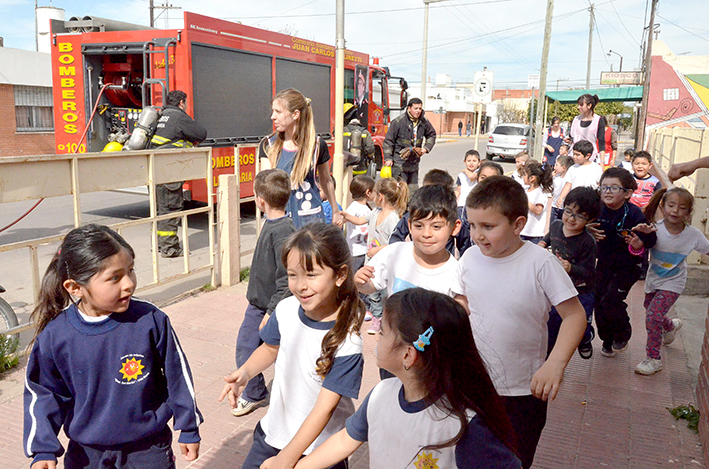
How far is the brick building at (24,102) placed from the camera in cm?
2331

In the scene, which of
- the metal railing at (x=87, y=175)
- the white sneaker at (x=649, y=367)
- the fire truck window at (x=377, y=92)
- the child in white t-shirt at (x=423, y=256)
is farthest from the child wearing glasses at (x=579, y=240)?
the fire truck window at (x=377, y=92)

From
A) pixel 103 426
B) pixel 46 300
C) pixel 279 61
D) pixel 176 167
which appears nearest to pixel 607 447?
pixel 103 426

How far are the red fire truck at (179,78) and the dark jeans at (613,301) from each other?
5.94 m

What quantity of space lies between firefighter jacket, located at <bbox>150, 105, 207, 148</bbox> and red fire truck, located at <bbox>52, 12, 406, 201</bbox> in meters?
0.98

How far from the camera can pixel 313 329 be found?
2.29 m

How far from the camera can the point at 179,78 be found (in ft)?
31.0

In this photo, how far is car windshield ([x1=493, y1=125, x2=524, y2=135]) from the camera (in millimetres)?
29031

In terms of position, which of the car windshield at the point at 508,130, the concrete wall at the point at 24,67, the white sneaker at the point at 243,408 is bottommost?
the white sneaker at the point at 243,408

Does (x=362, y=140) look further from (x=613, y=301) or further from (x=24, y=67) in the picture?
(x=24, y=67)

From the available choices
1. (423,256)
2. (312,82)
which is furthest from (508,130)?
(423,256)

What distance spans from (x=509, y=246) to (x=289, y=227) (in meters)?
1.34

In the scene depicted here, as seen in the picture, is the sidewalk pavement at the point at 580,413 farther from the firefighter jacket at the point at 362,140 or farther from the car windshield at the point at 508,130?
the car windshield at the point at 508,130

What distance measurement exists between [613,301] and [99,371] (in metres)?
4.18

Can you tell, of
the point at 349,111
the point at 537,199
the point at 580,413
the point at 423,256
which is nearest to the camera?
the point at 423,256
